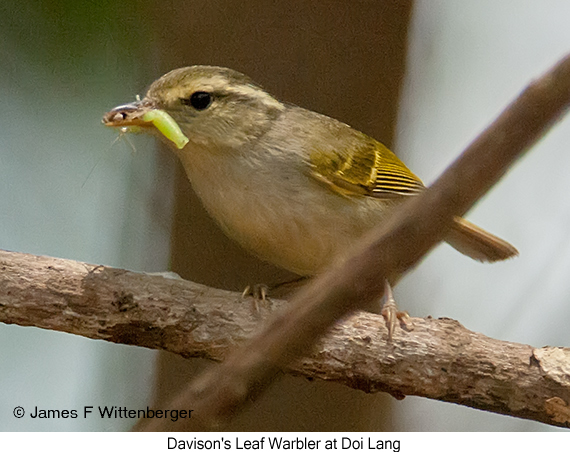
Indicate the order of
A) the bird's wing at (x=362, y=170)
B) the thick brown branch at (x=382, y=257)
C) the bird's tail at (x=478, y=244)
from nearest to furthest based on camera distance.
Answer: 1. the thick brown branch at (x=382, y=257)
2. the bird's tail at (x=478, y=244)
3. the bird's wing at (x=362, y=170)

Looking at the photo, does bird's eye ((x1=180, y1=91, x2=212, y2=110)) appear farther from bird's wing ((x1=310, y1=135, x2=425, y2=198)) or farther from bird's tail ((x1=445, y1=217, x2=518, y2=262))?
bird's tail ((x1=445, y1=217, x2=518, y2=262))

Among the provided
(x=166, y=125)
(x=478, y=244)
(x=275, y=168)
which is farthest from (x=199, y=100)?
(x=478, y=244)

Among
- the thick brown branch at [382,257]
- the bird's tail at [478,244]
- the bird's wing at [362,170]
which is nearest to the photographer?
the thick brown branch at [382,257]

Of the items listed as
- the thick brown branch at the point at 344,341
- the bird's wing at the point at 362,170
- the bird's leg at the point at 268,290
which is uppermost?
the bird's wing at the point at 362,170

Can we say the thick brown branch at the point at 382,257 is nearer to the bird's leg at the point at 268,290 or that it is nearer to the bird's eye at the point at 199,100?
the bird's leg at the point at 268,290

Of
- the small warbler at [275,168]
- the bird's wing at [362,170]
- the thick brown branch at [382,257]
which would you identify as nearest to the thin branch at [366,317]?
the thick brown branch at [382,257]

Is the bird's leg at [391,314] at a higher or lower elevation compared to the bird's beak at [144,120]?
lower

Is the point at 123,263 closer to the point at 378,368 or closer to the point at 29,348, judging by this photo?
the point at 29,348

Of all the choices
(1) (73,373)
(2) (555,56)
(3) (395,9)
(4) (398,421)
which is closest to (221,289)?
(1) (73,373)
